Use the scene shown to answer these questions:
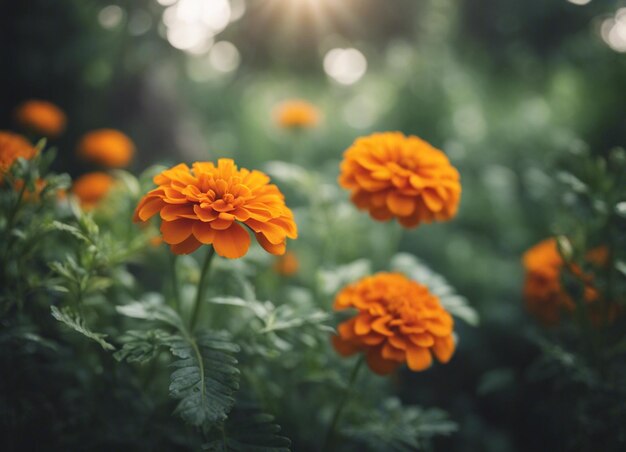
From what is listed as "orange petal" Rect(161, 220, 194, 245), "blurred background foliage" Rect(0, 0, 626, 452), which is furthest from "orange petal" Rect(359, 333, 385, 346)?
"blurred background foliage" Rect(0, 0, 626, 452)

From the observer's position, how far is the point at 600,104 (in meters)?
Result: 3.14

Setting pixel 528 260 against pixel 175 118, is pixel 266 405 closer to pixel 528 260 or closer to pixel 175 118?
pixel 528 260

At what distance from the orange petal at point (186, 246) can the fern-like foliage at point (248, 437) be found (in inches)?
16.6

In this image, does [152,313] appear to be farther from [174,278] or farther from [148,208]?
[148,208]

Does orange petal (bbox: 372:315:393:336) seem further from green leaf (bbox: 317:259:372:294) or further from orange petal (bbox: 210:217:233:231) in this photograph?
orange petal (bbox: 210:217:233:231)

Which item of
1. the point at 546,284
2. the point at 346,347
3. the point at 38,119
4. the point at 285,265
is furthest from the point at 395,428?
the point at 38,119

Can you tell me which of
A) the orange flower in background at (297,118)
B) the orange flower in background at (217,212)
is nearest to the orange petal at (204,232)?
the orange flower in background at (217,212)

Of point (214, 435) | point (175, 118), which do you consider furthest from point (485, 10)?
point (214, 435)

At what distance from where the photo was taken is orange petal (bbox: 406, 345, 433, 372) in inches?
43.5

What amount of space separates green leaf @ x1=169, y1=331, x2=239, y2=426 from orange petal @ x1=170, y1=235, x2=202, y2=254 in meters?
0.22

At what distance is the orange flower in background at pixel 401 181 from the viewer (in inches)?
50.8

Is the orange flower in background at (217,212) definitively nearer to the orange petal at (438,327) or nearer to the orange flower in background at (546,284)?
the orange petal at (438,327)

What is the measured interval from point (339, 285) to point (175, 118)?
8.52 feet

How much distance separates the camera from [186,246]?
3.31ft
